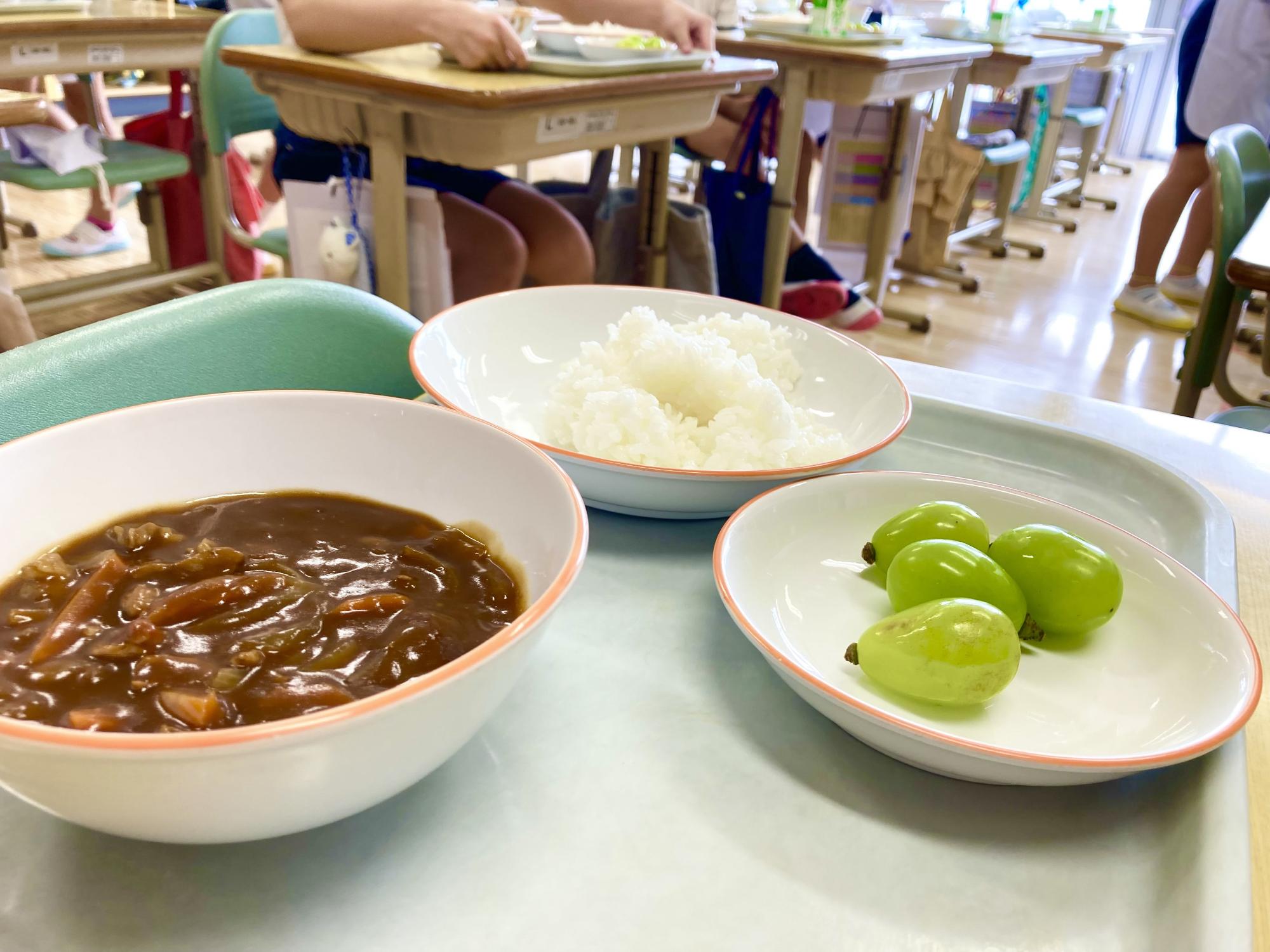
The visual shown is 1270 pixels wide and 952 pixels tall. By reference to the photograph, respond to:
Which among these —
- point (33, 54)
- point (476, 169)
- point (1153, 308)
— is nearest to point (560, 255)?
point (476, 169)

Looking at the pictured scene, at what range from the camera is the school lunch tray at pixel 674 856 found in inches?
14.8

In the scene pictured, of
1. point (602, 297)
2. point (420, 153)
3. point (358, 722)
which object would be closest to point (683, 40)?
point (420, 153)

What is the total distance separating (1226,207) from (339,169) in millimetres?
1823

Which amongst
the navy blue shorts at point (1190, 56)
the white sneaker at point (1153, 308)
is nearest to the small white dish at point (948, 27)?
the navy blue shorts at point (1190, 56)

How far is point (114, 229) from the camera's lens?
396 centimetres

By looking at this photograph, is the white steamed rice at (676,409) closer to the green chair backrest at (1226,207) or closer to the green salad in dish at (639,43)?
the green chair backrest at (1226,207)

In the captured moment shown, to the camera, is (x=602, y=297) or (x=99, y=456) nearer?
(x=99, y=456)

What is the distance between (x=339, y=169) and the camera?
7.10ft

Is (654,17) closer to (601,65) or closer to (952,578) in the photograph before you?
(601,65)

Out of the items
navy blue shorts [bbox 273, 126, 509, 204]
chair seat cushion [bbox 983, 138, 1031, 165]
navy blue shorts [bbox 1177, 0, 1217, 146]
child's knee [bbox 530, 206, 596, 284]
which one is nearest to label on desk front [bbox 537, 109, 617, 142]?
navy blue shorts [bbox 273, 126, 509, 204]

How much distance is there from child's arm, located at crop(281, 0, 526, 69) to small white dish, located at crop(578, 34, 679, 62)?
0.17m

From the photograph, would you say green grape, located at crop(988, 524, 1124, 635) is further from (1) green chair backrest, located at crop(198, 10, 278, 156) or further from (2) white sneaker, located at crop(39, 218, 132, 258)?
(2) white sneaker, located at crop(39, 218, 132, 258)

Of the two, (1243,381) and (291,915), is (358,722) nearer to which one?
(291,915)

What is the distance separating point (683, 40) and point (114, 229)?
2.74 m
